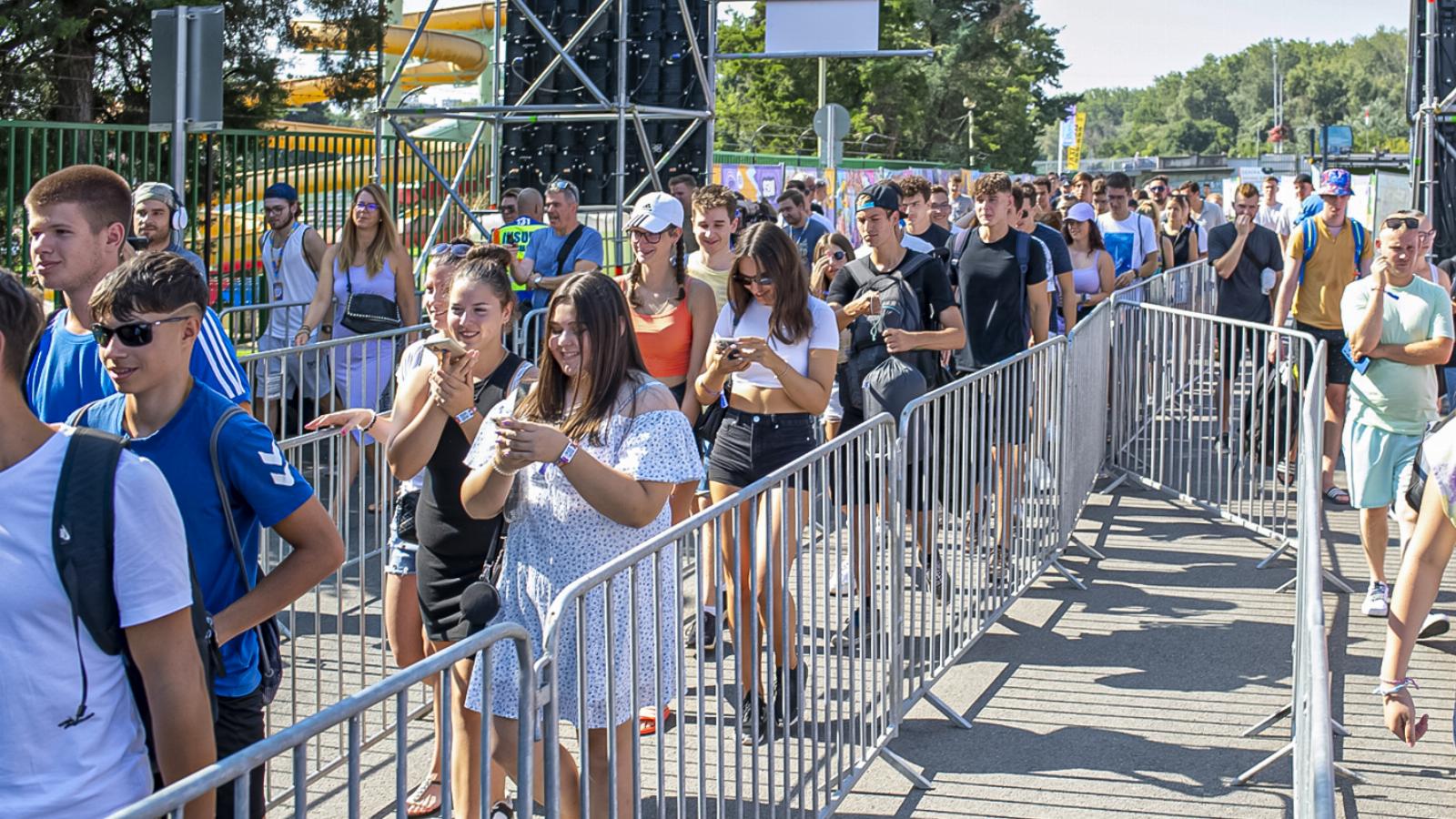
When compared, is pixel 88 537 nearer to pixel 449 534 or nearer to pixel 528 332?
pixel 449 534

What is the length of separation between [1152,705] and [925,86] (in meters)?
61.2

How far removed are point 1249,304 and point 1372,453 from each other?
15.3ft

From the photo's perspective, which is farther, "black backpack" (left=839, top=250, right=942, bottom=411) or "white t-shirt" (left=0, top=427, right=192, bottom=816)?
"black backpack" (left=839, top=250, right=942, bottom=411)

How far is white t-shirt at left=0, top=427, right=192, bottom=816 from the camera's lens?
2.53 metres

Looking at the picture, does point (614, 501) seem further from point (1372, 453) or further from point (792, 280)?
point (1372, 453)

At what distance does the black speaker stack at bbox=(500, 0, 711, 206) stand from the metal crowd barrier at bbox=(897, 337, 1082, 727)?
728 cm

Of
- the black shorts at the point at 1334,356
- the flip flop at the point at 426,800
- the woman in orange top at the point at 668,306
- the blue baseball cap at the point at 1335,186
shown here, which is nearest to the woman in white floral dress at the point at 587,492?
the flip flop at the point at 426,800

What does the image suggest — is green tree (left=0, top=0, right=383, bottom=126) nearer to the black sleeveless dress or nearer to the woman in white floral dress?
the black sleeveless dress

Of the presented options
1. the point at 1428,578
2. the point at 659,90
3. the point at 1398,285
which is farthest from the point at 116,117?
the point at 1428,578

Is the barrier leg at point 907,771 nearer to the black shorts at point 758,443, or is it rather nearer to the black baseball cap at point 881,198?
the black shorts at point 758,443

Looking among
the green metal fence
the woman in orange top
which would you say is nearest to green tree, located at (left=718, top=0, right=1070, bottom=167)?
the green metal fence

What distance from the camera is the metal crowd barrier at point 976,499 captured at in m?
6.12

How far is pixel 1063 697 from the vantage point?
255 inches

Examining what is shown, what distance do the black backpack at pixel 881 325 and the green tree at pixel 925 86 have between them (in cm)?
5204
